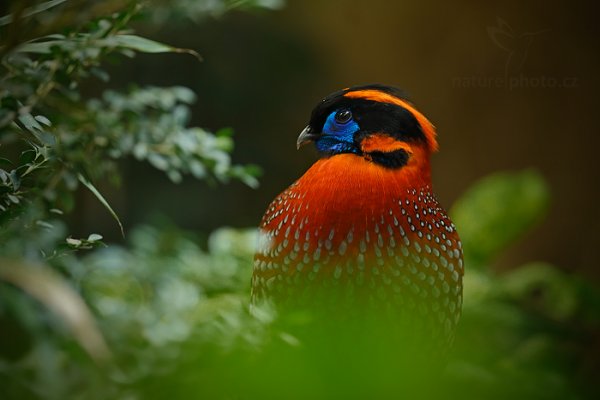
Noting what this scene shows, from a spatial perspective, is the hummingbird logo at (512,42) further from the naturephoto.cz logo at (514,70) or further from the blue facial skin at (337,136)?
the blue facial skin at (337,136)

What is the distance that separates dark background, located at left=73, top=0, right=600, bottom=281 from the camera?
5.50m

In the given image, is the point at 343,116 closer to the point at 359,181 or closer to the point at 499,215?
the point at 359,181

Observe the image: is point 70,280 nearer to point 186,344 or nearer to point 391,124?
point 186,344

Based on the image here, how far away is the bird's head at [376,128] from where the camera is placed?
6.64 ft

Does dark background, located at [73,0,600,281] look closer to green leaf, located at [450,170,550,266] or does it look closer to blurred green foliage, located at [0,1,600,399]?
green leaf, located at [450,170,550,266]

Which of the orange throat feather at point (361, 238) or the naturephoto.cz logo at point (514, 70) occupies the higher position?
the naturephoto.cz logo at point (514, 70)

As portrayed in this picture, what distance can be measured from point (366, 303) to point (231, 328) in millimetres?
955

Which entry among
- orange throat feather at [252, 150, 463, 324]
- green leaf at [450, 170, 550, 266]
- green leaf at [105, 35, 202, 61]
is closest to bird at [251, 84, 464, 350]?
orange throat feather at [252, 150, 463, 324]

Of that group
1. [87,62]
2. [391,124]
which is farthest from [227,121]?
[87,62]

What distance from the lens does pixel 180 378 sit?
3.08ft

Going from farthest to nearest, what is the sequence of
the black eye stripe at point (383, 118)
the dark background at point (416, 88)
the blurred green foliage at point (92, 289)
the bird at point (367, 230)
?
the dark background at point (416, 88), the black eye stripe at point (383, 118), the bird at point (367, 230), the blurred green foliage at point (92, 289)

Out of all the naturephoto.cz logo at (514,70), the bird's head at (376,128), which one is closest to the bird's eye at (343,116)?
the bird's head at (376,128)

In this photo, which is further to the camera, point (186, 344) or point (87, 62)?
point (87, 62)

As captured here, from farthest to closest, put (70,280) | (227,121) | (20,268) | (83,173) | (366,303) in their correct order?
(227,121) → (366,303) → (83,173) → (70,280) → (20,268)
